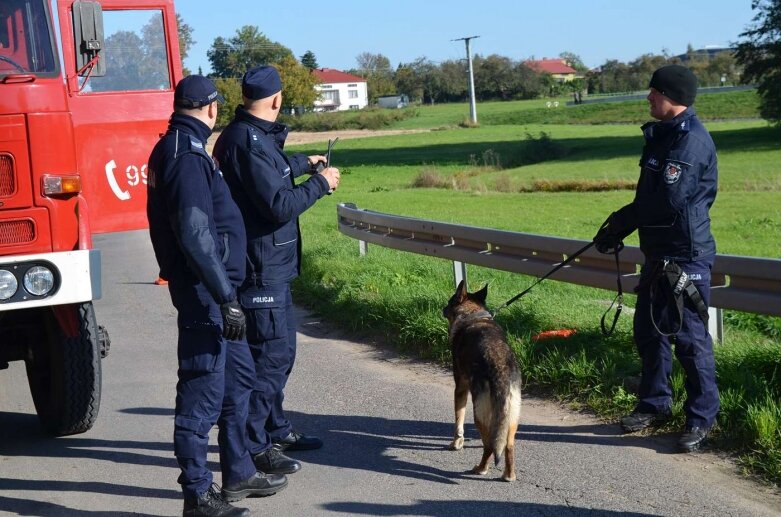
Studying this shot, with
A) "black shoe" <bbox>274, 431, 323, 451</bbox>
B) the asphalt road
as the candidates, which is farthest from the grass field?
"black shoe" <bbox>274, 431, 323, 451</bbox>

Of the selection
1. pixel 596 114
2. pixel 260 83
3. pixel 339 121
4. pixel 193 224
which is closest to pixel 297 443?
pixel 193 224

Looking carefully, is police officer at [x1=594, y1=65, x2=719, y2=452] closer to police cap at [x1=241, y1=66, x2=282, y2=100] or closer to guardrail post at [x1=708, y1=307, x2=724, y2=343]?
guardrail post at [x1=708, y1=307, x2=724, y2=343]

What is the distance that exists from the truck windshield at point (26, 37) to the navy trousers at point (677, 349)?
3838mm

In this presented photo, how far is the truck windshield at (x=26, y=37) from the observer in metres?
5.94

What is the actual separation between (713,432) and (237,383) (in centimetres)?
268

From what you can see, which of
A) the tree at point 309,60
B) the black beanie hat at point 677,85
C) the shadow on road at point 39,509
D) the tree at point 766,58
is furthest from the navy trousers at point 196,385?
the tree at point 309,60

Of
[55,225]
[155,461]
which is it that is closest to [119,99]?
[55,225]

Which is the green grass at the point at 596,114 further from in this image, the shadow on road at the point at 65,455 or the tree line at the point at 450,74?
the shadow on road at the point at 65,455

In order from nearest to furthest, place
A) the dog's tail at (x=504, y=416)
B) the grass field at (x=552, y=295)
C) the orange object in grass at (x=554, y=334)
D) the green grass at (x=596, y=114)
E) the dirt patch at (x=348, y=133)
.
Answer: the dog's tail at (x=504, y=416) < the grass field at (x=552, y=295) < the orange object in grass at (x=554, y=334) < the green grass at (x=596, y=114) < the dirt patch at (x=348, y=133)

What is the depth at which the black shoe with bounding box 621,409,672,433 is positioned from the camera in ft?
18.5

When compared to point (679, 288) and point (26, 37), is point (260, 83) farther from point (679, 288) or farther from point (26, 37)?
point (679, 288)

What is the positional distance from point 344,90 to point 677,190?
453 feet

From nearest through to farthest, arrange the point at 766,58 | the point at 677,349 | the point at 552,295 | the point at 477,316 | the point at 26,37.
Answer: the point at 677,349 → the point at 477,316 → the point at 26,37 → the point at 552,295 → the point at 766,58

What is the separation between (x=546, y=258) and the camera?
313 inches
